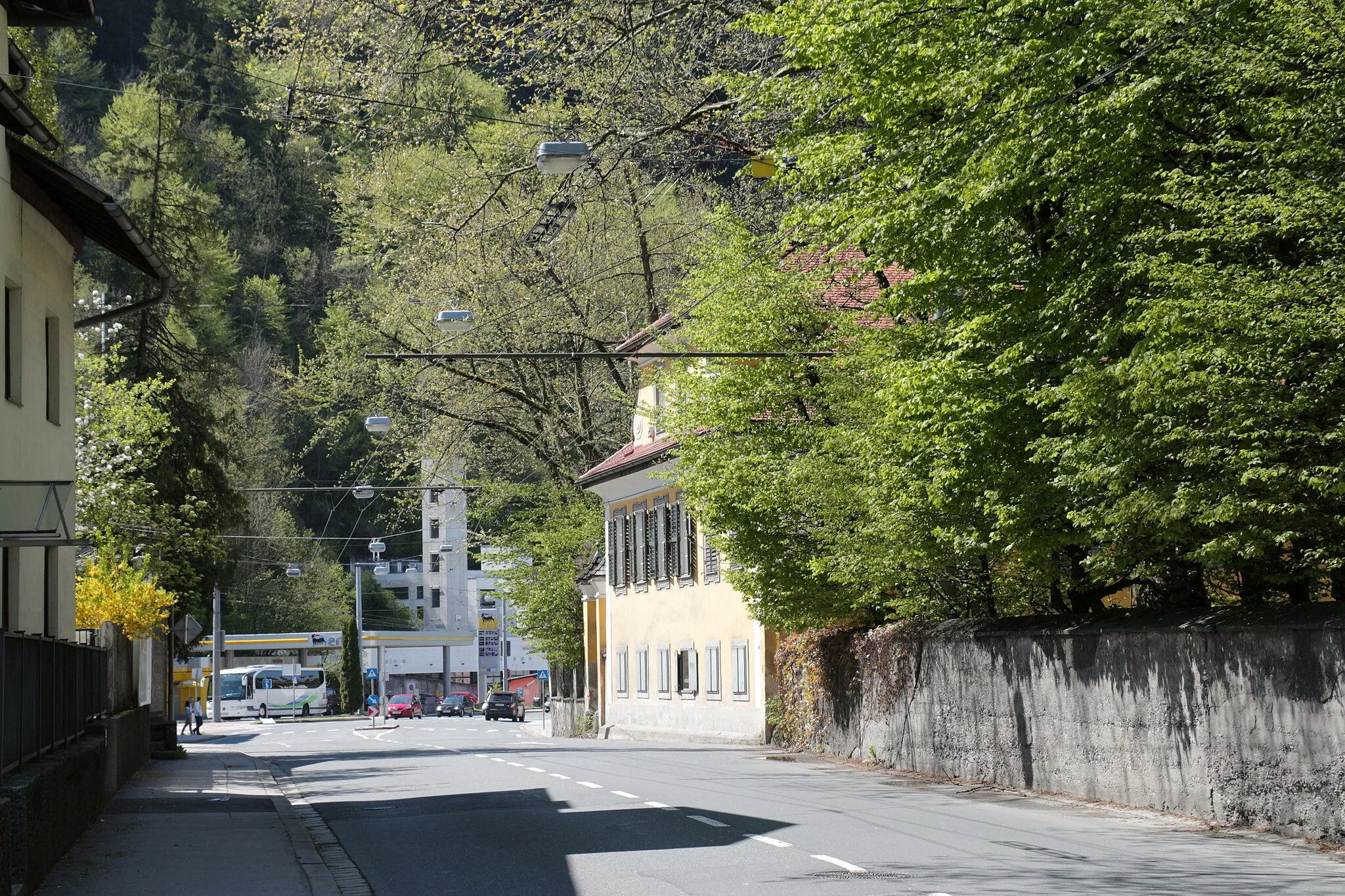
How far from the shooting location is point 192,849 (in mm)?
14773

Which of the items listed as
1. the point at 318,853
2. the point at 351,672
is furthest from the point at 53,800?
the point at 351,672

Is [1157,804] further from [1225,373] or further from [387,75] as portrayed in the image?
[387,75]

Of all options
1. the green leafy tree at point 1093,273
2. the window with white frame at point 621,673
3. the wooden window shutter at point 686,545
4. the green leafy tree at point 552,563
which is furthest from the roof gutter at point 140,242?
the green leafy tree at point 552,563

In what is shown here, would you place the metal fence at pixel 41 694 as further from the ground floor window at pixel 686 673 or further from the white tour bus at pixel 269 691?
the white tour bus at pixel 269 691

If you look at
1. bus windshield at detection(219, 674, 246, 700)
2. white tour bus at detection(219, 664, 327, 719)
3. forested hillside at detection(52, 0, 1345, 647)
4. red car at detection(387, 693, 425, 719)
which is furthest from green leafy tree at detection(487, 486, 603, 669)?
white tour bus at detection(219, 664, 327, 719)

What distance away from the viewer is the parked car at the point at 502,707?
8494 centimetres

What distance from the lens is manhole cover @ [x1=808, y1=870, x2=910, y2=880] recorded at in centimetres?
1184

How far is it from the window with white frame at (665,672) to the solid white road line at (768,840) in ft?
92.9

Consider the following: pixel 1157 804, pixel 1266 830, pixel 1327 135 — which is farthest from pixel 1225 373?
pixel 1157 804

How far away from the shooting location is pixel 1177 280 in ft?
45.1

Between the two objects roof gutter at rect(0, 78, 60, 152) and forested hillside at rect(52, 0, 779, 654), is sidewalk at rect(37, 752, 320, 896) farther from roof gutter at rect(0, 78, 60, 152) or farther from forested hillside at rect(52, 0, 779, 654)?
forested hillside at rect(52, 0, 779, 654)

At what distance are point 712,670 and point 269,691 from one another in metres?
61.0

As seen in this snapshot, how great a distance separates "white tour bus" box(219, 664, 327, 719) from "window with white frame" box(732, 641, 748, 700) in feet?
202

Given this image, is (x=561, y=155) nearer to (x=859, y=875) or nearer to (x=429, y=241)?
(x=859, y=875)
